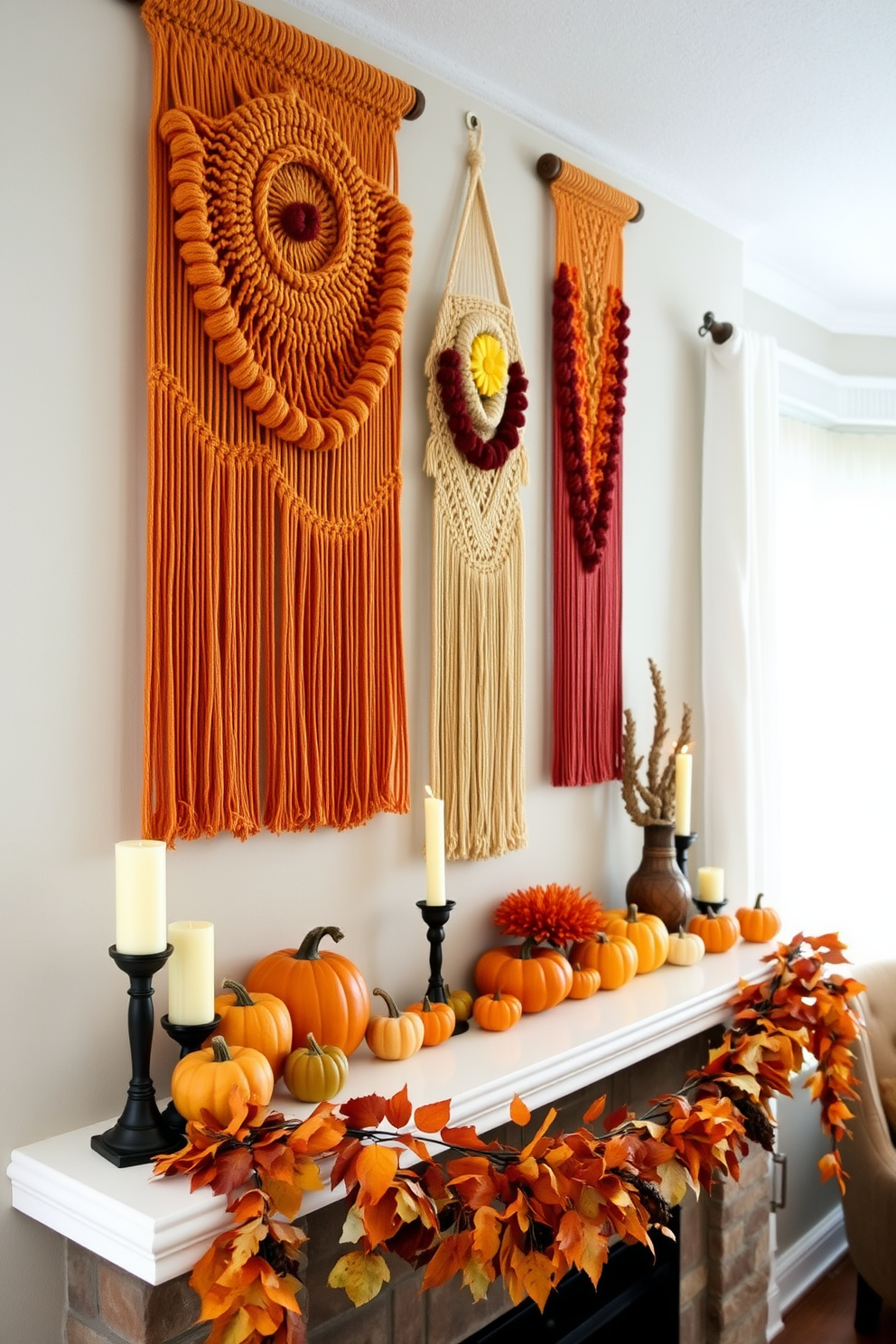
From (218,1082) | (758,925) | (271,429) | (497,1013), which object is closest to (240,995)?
(218,1082)

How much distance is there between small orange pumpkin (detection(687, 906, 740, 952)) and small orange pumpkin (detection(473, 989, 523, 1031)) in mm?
617

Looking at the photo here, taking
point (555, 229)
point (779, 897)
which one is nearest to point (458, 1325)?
point (779, 897)

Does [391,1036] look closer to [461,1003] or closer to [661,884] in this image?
[461,1003]

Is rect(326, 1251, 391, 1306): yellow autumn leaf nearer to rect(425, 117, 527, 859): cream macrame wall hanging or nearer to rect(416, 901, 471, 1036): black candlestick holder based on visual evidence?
rect(416, 901, 471, 1036): black candlestick holder

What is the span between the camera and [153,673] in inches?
56.3

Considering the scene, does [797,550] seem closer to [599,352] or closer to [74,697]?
[599,352]

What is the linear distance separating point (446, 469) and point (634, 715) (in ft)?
2.50

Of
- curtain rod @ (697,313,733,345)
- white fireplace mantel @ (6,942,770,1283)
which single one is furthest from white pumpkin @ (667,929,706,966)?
curtain rod @ (697,313,733,345)

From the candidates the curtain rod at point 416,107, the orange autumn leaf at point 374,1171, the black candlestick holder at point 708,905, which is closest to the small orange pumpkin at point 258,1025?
the orange autumn leaf at point 374,1171

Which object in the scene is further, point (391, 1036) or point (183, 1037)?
point (391, 1036)

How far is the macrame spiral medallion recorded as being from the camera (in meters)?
2.11

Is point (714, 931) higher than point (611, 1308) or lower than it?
higher

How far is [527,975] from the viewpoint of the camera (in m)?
1.81

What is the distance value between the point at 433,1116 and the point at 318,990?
0.25 metres
